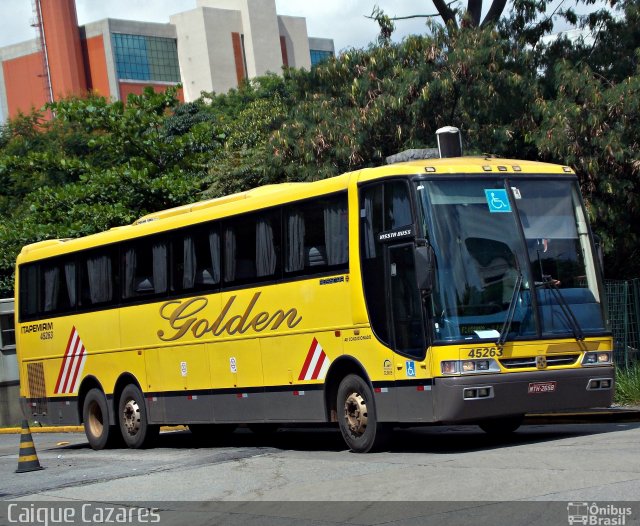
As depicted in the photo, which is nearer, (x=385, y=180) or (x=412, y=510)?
(x=412, y=510)

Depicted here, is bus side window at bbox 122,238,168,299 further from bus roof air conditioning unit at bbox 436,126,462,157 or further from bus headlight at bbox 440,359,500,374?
bus headlight at bbox 440,359,500,374

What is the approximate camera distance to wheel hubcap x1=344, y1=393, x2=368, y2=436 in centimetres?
1430

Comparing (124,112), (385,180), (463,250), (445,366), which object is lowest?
(445,366)

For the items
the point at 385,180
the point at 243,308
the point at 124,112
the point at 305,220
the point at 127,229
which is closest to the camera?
the point at 385,180

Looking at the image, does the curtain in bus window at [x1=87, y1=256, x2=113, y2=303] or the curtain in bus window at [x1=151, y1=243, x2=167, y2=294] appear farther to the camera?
the curtain in bus window at [x1=87, y1=256, x2=113, y2=303]

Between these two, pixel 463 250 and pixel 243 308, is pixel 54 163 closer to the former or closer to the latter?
pixel 243 308

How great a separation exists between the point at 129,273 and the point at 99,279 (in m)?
0.96

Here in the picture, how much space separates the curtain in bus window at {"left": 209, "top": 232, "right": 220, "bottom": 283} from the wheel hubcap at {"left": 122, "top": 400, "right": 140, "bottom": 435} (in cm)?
329

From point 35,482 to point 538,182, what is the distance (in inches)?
282

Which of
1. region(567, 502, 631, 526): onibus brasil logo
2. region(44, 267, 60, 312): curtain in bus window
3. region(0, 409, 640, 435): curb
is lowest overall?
region(0, 409, 640, 435): curb

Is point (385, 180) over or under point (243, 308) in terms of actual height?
over

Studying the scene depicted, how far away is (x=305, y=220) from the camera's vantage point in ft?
50.4

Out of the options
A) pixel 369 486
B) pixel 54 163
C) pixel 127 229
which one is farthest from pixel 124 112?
pixel 369 486

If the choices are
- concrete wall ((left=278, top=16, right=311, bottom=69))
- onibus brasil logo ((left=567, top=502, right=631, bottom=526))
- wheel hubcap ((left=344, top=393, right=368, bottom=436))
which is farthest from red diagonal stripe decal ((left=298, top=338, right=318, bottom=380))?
concrete wall ((left=278, top=16, right=311, bottom=69))
